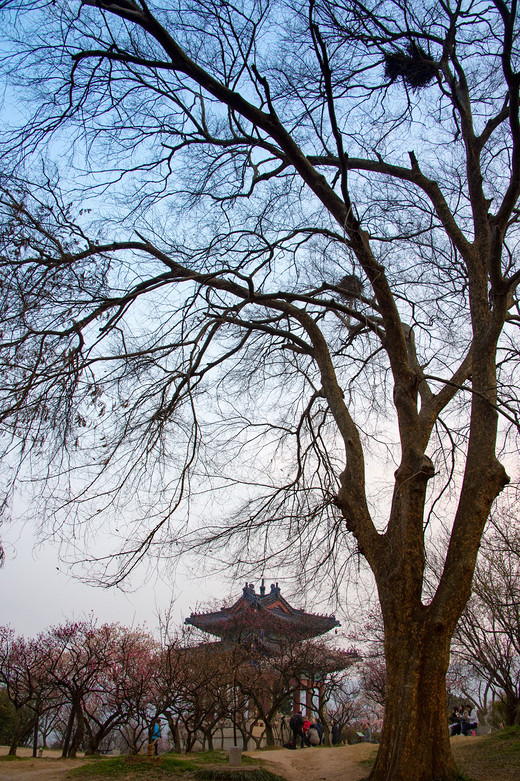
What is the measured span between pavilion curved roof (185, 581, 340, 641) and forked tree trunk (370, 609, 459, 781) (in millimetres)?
10438

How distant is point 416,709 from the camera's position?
14.9ft

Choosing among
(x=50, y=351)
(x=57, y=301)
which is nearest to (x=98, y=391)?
(x=50, y=351)

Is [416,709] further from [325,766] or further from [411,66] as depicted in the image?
[325,766]

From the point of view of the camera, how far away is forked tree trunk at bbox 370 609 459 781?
173 inches

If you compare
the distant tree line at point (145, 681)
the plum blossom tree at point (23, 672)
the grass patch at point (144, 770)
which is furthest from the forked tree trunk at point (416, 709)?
the plum blossom tree at point (23, 672)

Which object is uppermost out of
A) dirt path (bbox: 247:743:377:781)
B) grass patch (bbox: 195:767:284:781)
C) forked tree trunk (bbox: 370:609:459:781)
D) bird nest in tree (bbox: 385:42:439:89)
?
bird nest in tree (bbox: 385:42:439:89)

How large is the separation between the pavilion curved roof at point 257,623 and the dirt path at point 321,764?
3.53 m

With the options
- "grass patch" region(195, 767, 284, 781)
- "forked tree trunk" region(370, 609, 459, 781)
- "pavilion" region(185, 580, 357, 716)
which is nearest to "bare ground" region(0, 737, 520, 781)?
"grass patch" region(195, 767, 284, 781)

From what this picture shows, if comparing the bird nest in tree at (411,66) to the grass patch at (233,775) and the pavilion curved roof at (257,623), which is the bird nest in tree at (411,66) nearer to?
the grass patch at (233,775)

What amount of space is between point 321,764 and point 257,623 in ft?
20.4

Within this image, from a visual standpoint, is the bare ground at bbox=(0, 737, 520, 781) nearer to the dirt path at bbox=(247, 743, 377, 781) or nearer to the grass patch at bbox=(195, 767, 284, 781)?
the dirt path at bbox=(247, 743, 377, 781)

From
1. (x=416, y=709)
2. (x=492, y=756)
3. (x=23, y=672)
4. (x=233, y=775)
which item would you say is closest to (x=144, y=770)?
(x=233, y=775)

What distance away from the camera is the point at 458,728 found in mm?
16156

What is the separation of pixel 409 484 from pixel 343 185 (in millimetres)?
2858
